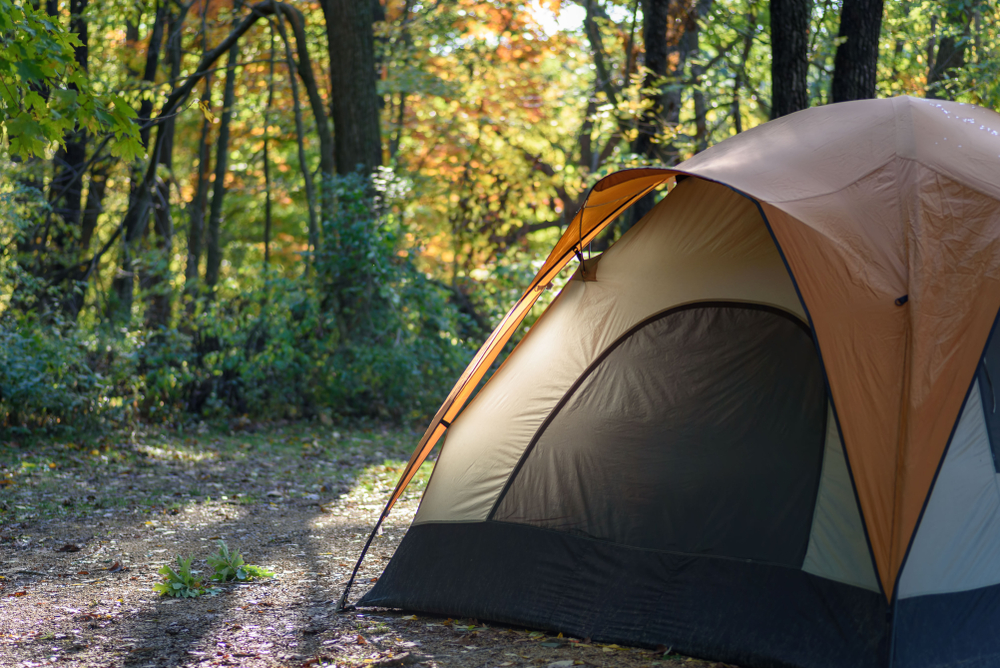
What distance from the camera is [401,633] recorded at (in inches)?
140

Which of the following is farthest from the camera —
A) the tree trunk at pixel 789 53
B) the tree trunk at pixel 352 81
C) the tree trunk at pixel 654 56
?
the tree trunk at pixel 352 81

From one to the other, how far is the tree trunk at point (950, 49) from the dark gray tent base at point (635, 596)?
7773 mm

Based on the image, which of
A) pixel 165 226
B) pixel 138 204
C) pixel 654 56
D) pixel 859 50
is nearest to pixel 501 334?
pixel 859 50

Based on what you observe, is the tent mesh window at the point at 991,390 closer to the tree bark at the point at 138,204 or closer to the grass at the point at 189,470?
the grass at the point at 189,470

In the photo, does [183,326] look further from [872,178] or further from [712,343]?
[872,178]

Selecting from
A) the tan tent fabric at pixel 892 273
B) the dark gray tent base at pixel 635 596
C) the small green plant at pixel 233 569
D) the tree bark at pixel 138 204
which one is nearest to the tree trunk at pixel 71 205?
the tree bark at pixel 138 204

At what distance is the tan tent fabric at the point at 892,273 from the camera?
2930 millimetres

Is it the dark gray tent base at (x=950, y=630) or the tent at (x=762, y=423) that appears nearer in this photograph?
the dark gray tent base at (x=950, y=630)

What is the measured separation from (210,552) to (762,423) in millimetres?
3393

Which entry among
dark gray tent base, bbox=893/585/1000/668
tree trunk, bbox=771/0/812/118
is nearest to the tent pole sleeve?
dark gray tent base, bbox=893/585/1000/668

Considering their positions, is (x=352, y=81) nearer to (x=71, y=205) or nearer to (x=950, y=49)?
(x=71, y=205)

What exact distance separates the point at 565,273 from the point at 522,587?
7.12 metres

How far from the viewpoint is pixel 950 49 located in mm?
10883

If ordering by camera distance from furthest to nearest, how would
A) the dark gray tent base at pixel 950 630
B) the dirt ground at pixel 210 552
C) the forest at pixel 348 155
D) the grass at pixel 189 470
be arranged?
the forest at pixel 348 155
the grass at pixel 189 470
the dirt ground at pixel 210 552
the dark gray tent base at pixel 950 630
